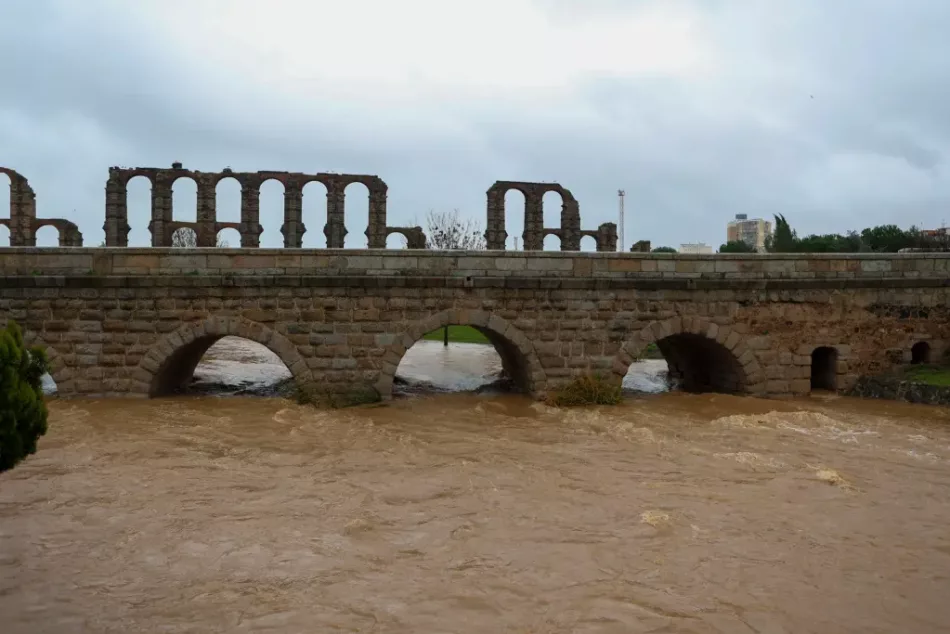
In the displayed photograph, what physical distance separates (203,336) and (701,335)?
27.8ft

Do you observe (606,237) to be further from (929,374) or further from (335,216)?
(929,374)

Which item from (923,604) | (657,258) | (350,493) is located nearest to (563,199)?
(657,258)

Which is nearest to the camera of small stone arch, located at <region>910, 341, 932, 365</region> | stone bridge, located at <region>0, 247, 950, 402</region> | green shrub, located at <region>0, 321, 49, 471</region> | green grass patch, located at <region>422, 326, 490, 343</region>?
green shrub, located at <region>0, 321, 49, 471</region>

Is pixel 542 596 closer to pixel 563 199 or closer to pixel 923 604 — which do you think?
pixel 923 604

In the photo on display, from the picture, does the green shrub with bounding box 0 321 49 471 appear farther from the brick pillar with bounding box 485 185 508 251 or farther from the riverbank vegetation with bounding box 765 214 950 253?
the riverbank vegetation with bounding box 765 214 950 253

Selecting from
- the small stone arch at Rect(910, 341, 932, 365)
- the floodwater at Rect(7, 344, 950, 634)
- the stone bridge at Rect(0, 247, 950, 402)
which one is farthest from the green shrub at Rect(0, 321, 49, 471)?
the small stone arch at Rect(910, 341, 932, 365)

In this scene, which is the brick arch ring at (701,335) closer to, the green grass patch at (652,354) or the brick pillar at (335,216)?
the green grass patch at (652,354)

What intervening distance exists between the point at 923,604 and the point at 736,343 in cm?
823

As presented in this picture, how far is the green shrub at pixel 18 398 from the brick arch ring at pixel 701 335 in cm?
978

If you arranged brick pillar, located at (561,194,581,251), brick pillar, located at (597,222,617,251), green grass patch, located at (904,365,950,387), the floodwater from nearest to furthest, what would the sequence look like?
the floodwater → green grass patch, located at (904,365,950,387) → brick pillar, located at (561,194,581,251) → brick pillar, located at (597,222,617,251)

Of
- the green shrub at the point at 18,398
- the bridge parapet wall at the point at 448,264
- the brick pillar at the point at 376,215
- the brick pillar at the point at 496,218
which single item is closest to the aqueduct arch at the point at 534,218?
the brick pillar at the point at 496,218

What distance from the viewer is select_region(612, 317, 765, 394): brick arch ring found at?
12.8 m

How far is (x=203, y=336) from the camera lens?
12.0 m

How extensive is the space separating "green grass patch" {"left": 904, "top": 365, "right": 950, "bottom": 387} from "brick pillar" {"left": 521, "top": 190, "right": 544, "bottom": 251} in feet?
40.2
